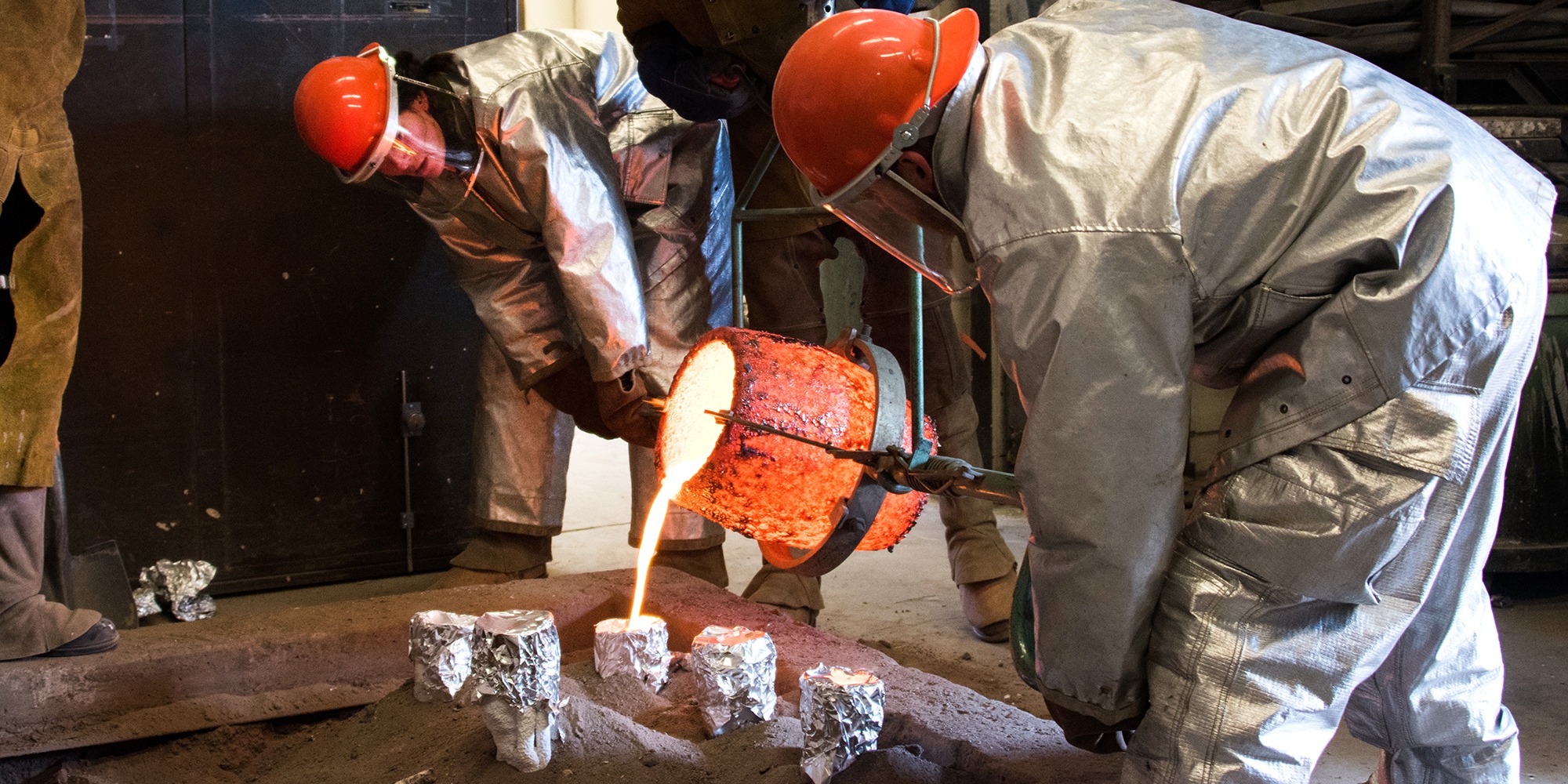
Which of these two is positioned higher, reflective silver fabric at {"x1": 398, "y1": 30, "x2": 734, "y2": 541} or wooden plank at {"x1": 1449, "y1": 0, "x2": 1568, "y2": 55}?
wooden plank at {"x1": 1449, "y1": 0, "x2": 1568, "y2": 55}

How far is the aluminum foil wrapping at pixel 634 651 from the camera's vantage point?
264cm

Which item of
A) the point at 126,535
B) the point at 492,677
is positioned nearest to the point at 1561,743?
the point at 492,677

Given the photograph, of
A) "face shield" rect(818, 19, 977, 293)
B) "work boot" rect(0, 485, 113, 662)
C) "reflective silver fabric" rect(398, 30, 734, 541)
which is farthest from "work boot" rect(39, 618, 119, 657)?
"face shield" rect(818, 19, 977, 293)

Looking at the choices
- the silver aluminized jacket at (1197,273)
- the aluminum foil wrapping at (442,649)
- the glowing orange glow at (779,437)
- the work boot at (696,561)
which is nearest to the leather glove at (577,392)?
the work boot at (696,561)

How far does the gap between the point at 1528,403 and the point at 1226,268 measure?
253 centimetres

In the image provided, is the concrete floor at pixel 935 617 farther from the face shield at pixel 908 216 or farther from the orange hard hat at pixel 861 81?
the orange hard hat at pixel 861 81

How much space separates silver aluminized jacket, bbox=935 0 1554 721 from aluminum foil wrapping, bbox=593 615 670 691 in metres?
1.13

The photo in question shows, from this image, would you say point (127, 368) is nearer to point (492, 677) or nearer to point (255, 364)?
point (255, 364)

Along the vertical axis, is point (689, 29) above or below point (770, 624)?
above

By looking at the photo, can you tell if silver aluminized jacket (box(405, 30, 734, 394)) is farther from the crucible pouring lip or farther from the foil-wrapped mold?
the foil-wrapped mold

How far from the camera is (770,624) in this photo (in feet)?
9.62

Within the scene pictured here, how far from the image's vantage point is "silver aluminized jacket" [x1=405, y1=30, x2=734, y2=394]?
3039 millimetres

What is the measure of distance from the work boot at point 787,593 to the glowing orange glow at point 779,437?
133cm

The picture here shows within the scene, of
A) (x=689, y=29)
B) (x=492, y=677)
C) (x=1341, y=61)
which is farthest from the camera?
(x=689, y=29)
